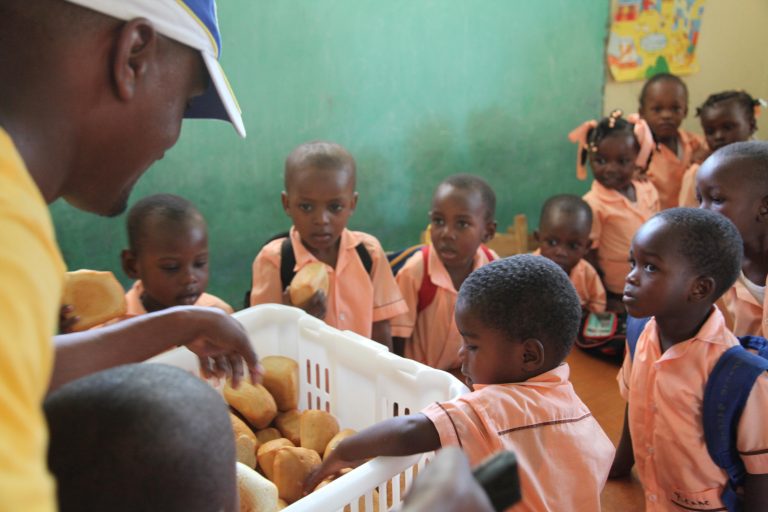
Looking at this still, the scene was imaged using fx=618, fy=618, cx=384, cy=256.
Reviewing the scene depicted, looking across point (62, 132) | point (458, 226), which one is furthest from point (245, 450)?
point (458, 226)

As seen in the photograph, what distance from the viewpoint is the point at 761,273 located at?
1850mm

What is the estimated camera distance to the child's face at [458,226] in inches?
89.7

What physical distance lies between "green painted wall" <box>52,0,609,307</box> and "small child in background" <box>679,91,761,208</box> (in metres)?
0.70

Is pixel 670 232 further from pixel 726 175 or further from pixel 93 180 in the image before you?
pixel 93 180

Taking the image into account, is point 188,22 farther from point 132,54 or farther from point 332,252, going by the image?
point 332,252

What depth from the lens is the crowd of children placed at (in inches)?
43.6

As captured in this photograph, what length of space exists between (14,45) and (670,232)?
139cm

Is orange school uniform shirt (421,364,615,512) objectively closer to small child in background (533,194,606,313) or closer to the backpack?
the backpack

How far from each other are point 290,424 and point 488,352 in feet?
1.96

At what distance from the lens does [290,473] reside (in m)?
1.25

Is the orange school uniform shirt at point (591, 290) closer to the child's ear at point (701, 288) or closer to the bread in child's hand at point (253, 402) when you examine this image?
the child's ear at point (701, 288)

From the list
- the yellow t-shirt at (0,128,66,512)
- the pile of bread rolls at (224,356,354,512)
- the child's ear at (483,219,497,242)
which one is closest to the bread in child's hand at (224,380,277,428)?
the pile of bread rolls at (224,356,354,512)

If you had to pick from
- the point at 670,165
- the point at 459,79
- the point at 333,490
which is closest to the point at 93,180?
the point at 333,490

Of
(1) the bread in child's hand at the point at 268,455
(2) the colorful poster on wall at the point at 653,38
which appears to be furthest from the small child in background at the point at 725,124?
(1) the bread in child's hand at the point at 268,455
